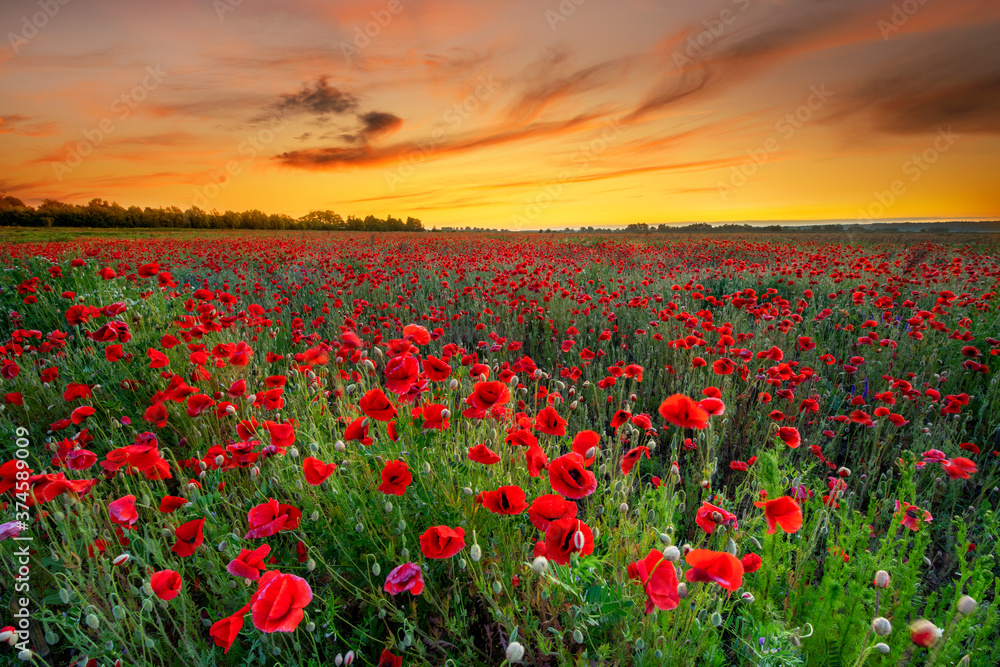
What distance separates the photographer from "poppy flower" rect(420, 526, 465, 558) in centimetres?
117

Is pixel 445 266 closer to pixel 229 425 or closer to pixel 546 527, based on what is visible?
pixel 229 425

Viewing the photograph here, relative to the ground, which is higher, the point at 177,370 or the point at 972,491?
the point at 177,370

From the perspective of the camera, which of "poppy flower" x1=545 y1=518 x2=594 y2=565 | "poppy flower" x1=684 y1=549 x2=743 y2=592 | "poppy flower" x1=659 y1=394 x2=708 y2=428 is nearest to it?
"poppy flower" x1=684 y1=549 x2=743 y2=592

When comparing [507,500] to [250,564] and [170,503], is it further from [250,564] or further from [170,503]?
[170,503]

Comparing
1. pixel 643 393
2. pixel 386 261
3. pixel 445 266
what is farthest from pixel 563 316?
pixel 386 261

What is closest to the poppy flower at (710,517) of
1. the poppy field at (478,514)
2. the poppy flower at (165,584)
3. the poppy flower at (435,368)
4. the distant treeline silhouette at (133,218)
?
the poppy field at (478,514)

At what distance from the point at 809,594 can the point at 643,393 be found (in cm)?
280

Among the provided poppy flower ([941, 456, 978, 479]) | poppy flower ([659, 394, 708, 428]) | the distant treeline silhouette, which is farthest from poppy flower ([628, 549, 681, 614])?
the distant treeline silhouette

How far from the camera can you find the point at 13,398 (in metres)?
2.81

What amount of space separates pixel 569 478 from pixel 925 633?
87 cm

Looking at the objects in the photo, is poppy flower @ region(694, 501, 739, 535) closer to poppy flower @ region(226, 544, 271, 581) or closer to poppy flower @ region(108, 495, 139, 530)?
poppy flower @ region(226, 544, 271, 581)

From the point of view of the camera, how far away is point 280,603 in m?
1.02

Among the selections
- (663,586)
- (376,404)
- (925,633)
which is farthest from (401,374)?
(925,633)

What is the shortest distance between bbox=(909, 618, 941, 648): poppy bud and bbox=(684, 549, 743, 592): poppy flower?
44cm
